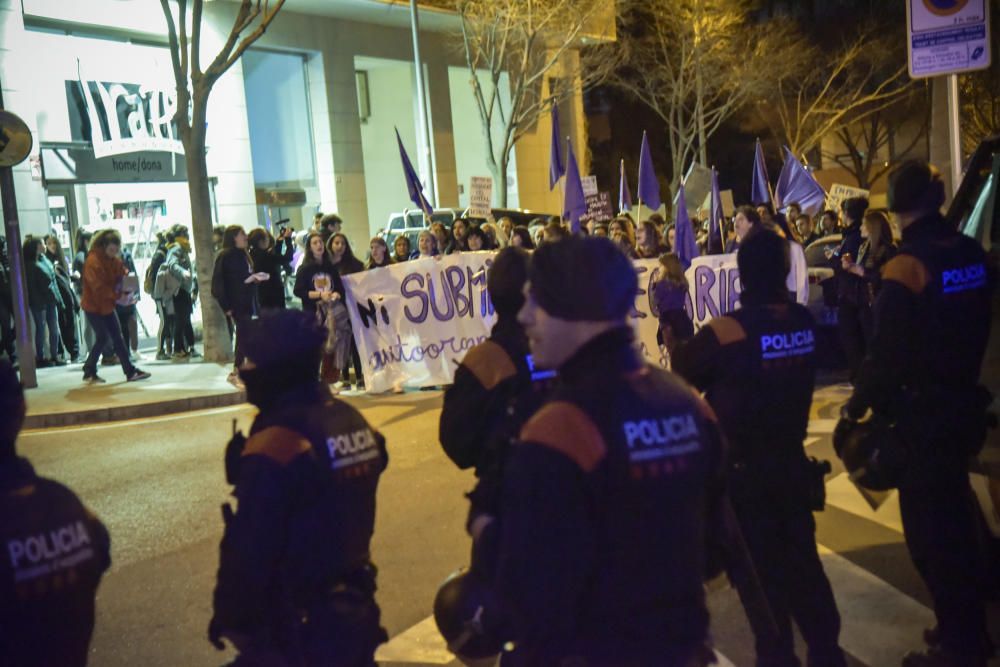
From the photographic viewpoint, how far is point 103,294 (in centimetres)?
1327

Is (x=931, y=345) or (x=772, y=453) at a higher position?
(x=931, y=345)

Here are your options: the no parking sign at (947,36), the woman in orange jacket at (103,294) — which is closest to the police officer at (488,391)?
the no parking sign at (947,36)

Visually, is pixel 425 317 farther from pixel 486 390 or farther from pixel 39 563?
pixel 39 563

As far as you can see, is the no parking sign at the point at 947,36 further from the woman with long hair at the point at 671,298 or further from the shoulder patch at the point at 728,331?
the shoulder patch at the point at 728,331

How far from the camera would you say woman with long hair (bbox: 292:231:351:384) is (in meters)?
12.2

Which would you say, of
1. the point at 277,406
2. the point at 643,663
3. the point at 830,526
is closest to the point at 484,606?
the point at 643,663

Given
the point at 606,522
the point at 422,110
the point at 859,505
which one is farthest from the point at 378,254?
the point at 422,110

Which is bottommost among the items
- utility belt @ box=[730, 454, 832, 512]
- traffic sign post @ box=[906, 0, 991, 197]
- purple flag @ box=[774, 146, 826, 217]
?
utility belt @ box=[730, 454, 832, 512]

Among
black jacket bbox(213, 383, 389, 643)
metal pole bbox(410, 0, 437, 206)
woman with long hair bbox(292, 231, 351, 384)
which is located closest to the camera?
black jacket bbox(213, 383, 389, 643)

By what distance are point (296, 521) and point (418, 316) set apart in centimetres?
908

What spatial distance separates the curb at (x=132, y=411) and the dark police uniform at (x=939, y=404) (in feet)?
26.8

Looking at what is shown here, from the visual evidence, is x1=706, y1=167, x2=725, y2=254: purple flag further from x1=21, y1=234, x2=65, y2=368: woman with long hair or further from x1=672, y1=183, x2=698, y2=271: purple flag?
x1=21, y1=234, x2=65, y2=368: woman with long hair

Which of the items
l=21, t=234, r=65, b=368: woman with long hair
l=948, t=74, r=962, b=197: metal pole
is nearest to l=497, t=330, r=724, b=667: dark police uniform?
l=948, t=74, r=962, b=197: metal pole

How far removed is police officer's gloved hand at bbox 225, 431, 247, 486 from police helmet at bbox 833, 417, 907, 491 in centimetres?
247
